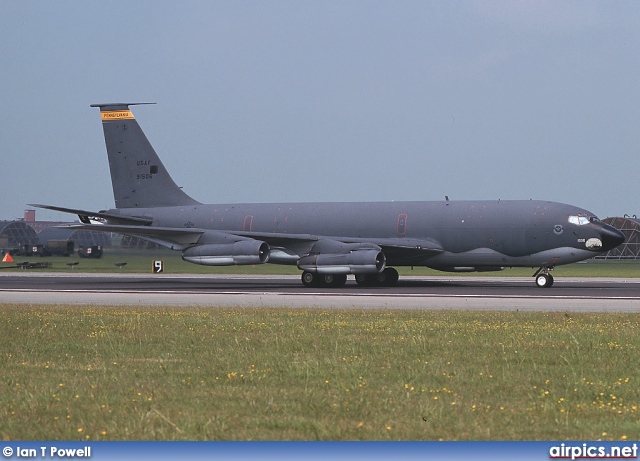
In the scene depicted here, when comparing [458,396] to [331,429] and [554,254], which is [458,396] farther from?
[554,254]

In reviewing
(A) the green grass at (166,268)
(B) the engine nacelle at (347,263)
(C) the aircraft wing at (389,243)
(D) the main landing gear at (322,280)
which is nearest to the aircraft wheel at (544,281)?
(C) the aircraft wing at (389,243)

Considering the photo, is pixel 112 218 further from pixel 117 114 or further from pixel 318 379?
pixel 318 379

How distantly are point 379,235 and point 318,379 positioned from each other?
29032 mm

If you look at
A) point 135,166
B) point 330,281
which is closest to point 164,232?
point 330,281

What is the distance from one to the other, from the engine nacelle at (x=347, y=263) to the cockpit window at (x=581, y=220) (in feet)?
25.8

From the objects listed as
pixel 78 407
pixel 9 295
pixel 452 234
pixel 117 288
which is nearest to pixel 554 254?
pixel 452 234

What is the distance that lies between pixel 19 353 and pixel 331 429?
798cm

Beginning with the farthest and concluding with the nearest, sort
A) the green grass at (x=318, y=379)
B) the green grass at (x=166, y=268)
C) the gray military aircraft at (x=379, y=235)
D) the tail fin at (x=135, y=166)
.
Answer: the green grass at (x=166, y=268)
the tail fin at (x=135, y=166)
the gray military aircraft at (x=379, y=235)
the green grass at (x=318, y=379)

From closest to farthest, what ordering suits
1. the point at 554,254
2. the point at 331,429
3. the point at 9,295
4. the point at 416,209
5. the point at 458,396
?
the point at 331,429, the point at 458,396, the point at 9,295, the point at 554,254, the point at 416,209

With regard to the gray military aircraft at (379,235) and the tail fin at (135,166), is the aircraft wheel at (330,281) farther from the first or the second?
the tail fin at (135,166)

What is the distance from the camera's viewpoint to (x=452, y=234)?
39781mm

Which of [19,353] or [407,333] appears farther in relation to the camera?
[407,333]

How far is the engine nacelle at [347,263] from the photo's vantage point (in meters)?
38.1

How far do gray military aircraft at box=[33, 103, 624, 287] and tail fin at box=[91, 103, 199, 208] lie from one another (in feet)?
5.73
